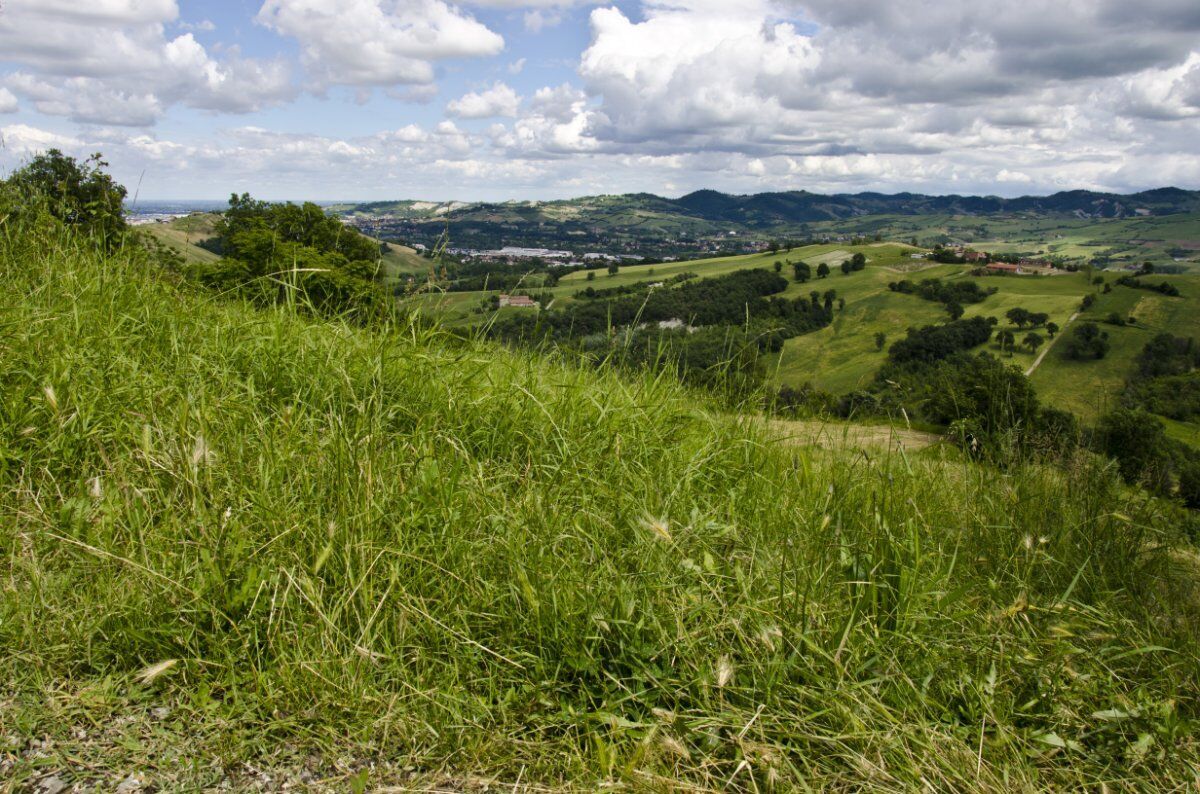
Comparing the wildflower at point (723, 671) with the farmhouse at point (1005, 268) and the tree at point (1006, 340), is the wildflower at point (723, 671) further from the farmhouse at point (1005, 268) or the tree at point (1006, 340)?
the farmhouse at point (1005, 268)

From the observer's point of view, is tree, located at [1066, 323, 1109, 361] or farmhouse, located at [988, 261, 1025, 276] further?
farmhouse, located at [988, 261, 1025, 276]

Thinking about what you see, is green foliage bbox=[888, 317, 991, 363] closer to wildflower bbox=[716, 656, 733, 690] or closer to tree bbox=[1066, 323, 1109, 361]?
tree bbox=[1066, 323, 1109, 361]

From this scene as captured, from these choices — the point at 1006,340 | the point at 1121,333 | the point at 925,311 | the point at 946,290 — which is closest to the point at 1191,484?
the point at 1006,340

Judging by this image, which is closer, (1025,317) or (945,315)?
(1025,317)

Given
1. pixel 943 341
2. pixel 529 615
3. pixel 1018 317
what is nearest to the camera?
pixel 529 615

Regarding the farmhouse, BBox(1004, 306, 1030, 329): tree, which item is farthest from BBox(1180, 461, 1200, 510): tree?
the farmhouse

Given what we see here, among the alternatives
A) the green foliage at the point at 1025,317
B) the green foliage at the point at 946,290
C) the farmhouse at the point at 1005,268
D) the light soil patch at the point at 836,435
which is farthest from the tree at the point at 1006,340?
the light soil patch at the point at 836,435

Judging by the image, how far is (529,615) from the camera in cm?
253

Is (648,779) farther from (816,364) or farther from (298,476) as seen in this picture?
(816,364)

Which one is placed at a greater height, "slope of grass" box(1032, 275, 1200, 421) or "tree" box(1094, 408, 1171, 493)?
"tree" box(1094, 408, 1171, 493)

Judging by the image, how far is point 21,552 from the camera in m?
2.88

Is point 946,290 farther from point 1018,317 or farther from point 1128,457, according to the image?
point 1128,457

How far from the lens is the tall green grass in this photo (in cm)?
213

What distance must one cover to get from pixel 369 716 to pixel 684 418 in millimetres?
2597
